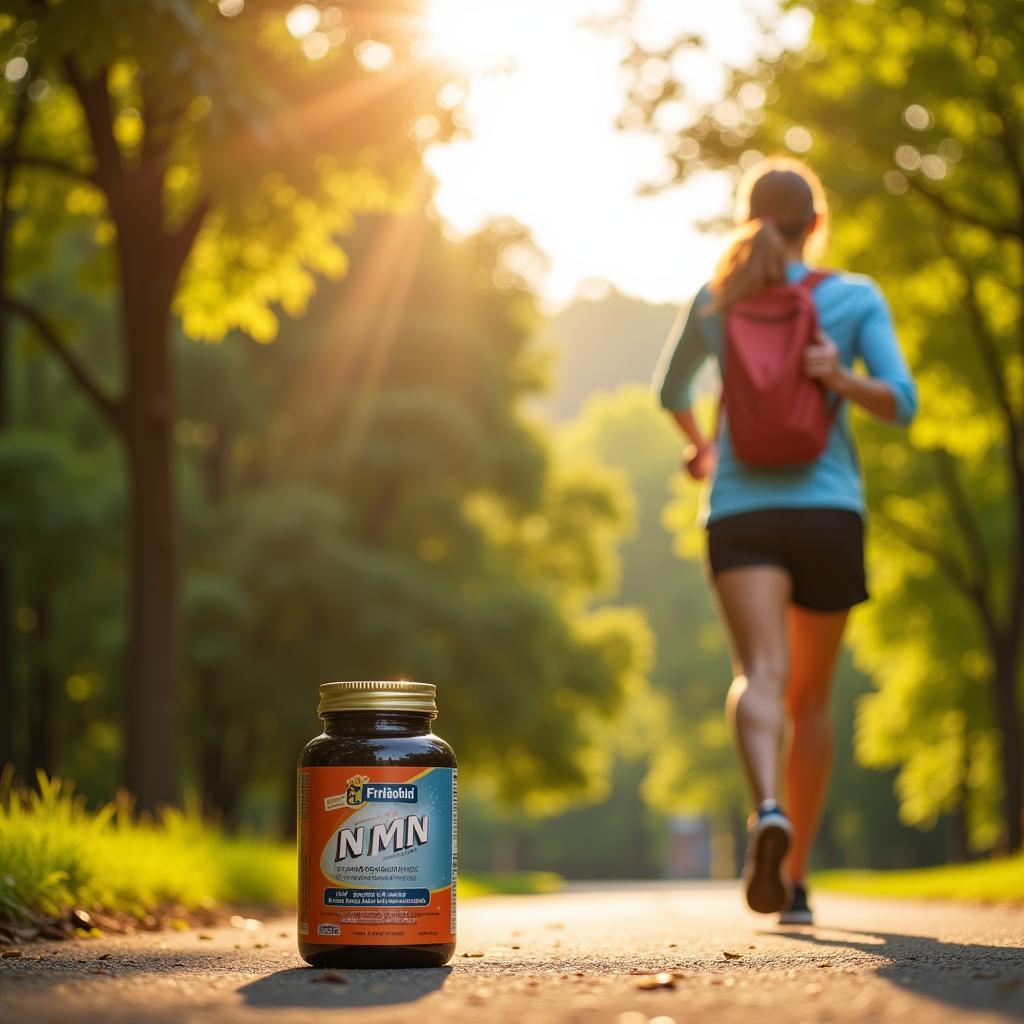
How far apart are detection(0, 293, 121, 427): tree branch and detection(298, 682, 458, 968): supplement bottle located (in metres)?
7.11

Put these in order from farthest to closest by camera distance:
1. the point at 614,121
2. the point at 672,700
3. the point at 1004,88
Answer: the point at 672,700
the point at 614,121
the point at 1004,88

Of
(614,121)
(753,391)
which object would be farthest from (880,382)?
(614,121)

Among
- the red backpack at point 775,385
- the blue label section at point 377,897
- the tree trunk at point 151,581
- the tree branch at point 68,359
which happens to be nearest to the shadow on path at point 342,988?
the blue label section at point 377,897

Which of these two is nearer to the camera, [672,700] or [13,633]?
[13,633]

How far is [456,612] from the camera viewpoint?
22250 mm

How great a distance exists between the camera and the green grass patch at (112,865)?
5055mm

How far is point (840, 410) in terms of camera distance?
536 centimetres

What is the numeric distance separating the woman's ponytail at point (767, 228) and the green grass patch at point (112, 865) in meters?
2.81

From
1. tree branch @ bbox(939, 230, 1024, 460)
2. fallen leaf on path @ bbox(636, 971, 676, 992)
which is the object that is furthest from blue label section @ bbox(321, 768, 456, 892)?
tree branch @ bbox(939, 230, 1024, 460)

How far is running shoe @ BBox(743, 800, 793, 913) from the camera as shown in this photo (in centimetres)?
461

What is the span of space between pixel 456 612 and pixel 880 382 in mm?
17292

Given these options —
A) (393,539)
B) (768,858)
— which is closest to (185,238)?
(768,858)

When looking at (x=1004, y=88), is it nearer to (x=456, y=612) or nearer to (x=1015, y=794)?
(x=1015, y=794)

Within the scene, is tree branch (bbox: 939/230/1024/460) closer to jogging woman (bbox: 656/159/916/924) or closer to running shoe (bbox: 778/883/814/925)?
jogging woman (bbox: 656/159/916/924)
